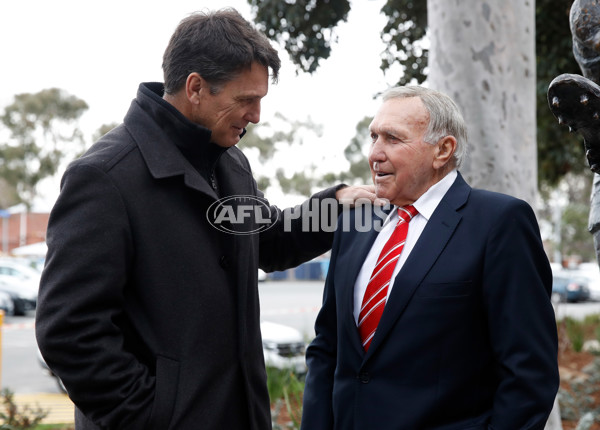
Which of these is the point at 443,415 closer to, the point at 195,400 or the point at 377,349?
the point at 377,349

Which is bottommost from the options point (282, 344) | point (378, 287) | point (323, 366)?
point (282, 344)

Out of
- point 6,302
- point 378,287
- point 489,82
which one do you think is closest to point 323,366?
point 378,287

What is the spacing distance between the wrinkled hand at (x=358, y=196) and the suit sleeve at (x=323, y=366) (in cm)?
18

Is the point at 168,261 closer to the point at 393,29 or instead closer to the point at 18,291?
the point at 393,29

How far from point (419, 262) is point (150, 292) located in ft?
2.72

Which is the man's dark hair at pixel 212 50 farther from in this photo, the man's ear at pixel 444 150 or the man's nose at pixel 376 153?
the man's ear at pixel 444 150

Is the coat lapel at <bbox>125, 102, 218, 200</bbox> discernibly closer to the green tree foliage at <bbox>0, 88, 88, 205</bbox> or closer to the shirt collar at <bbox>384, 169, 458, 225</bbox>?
the shirt collar at <bbox>384, 169, 458, 225</bbox>

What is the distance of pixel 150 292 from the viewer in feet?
6.61

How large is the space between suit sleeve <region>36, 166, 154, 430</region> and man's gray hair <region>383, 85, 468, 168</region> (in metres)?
1.01

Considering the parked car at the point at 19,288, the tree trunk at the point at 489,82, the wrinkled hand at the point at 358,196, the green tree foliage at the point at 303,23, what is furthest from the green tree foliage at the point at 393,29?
the parked car at the point at 19,288

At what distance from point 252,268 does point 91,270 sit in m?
0.65

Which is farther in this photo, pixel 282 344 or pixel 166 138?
pixel 282 344

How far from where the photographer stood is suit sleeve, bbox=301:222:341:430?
2211 mm

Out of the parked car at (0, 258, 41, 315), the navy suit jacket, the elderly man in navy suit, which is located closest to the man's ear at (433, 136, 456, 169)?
the elderly man in navy suit
